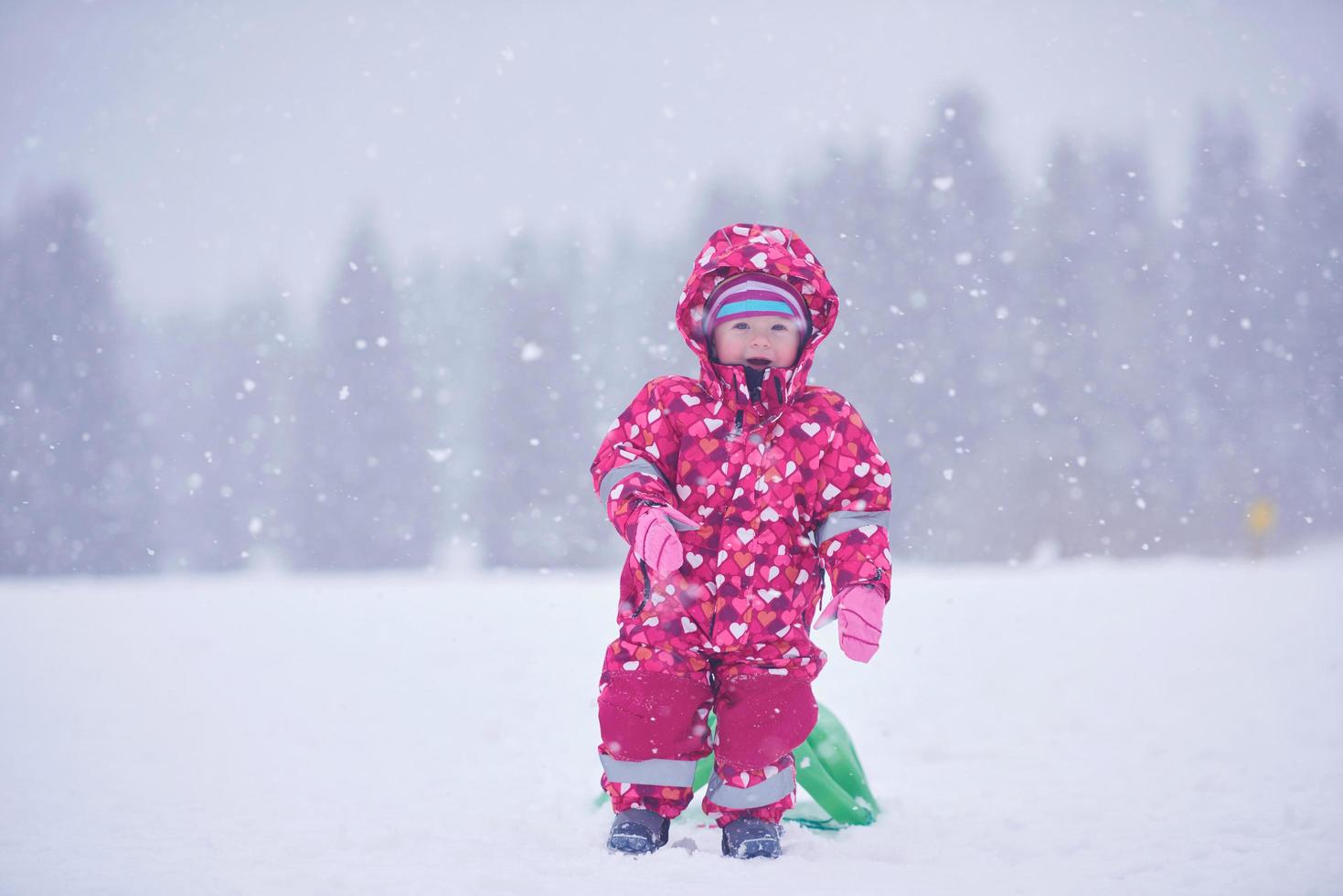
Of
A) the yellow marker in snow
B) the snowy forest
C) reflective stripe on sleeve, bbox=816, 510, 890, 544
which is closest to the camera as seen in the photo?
reflective stripe on sleeve, bbox=816, 510, 890, 544

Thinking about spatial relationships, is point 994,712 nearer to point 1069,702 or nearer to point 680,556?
point 1069,702

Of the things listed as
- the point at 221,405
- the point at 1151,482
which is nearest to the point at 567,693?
the point at 1151,482

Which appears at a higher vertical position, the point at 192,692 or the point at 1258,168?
the point at 1258,168

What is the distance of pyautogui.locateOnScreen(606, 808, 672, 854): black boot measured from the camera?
2520mm

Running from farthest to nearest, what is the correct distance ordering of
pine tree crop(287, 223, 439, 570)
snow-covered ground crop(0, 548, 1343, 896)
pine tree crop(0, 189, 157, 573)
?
pine tree crop(287, 223, 439, 570), pine tree crop(0, 189, 157, 573), snow-covered ground crop(0, 548, 1343, 896)

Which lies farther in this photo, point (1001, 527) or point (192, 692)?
point (1001, 527)

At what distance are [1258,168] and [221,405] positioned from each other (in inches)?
1014

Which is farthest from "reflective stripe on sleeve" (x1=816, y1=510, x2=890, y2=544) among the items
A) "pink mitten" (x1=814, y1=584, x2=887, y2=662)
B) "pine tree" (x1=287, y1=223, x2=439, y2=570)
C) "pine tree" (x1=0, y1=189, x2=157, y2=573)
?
"pine tree" (x1=0, y1=189, x2=157, y2=573)

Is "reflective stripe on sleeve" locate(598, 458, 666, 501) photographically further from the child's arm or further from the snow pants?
the snow pants

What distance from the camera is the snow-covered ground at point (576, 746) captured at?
2.39 meters

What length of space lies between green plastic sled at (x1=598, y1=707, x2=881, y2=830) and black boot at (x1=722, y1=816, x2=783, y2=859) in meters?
0.36

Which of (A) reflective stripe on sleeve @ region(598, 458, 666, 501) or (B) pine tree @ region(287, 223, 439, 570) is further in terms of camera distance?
(B) pine tree @ region(287, 223, 439, 570)

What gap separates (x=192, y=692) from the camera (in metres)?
5.09

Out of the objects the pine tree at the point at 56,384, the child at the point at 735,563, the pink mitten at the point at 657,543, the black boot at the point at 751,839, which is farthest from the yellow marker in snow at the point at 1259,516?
the pine tree at the point at 56,384
